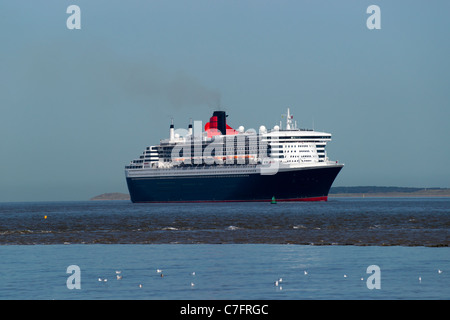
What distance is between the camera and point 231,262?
1398 inches

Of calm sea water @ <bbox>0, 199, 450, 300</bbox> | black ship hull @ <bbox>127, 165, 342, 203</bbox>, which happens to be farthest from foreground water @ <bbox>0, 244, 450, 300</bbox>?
black ship hull @ <bbox>127, 165, 342, 203</bbox>

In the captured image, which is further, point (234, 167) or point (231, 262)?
point (234, 167)

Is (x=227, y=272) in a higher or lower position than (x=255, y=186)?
lower

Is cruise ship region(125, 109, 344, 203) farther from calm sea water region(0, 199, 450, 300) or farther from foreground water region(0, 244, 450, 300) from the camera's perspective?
foreground water region(0, 244, 450, 300)

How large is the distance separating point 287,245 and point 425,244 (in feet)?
25.0

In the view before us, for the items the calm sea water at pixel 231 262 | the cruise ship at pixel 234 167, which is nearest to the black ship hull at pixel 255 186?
the cruise ship at pixel 234 167

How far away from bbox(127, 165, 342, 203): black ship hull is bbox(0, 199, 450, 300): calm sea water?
69.2 m

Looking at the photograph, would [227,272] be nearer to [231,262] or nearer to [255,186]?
[231,262]

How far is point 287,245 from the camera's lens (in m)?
45.1

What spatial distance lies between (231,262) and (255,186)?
317 ft

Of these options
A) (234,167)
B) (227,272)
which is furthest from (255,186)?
(227,272)

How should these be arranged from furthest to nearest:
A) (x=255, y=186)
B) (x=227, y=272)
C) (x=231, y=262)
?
1. (x=255, y=186)
2. (x=231, y=262)
3. (x=227, y=272)
